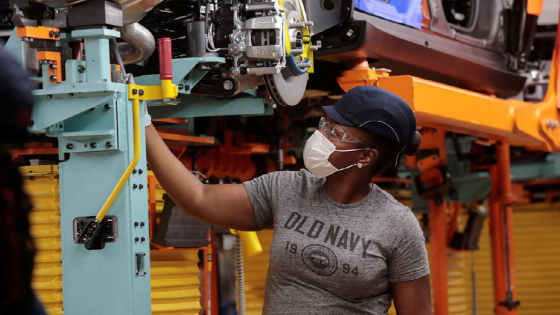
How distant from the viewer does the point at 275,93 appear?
3.38 m

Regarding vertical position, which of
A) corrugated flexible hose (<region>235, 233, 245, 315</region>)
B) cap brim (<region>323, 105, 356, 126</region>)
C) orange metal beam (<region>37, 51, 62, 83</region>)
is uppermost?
orange metal beam (<region>37, 51, 62, 83</region>)

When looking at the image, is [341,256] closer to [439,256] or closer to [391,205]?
[391,205]

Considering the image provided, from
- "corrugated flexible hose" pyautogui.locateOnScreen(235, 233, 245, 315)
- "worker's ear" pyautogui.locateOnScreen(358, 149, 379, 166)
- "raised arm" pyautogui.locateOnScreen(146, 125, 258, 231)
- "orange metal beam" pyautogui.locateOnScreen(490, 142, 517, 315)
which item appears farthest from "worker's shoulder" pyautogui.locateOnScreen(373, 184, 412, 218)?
"orange metal beam" pyautogui.locateOnScreen(490, 142, 517, 315)

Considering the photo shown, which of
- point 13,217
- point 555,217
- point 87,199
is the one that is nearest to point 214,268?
point 87,199

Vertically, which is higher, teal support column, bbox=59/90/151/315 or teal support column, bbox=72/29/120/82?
teal support column, bbox=72/29/120/82

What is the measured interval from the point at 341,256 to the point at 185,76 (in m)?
1.13

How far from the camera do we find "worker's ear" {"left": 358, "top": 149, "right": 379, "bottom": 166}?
2482 mm

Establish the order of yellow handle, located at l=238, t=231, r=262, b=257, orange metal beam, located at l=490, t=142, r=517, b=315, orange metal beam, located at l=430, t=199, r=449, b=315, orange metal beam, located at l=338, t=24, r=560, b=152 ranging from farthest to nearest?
orange metal beam, located at l=490, t=142, r=517, b=315, orange metal beam, located at l=430, t=199, r=449, b=315, yellow handle, located at l=238, t=231, r=262, b=257, orange metal beam, located at l=338, t=24, r=560, b=152

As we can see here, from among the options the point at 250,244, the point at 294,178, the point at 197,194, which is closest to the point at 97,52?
the point at 197,194

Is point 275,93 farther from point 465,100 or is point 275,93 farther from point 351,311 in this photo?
point 465,100

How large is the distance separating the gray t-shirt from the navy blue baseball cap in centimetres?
23

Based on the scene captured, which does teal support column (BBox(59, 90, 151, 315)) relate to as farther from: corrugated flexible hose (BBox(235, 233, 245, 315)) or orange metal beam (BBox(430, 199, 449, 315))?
orange metal beam (BBox(430, 199, 449, 315))

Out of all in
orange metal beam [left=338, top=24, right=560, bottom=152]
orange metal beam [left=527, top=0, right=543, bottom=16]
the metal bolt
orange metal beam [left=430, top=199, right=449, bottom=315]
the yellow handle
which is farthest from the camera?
orange metal beam [left=430, top=199, right=449, bottom=315]

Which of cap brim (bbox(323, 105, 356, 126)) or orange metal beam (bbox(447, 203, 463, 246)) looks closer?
cap brim (bbox(323, 105, 356, 126))
